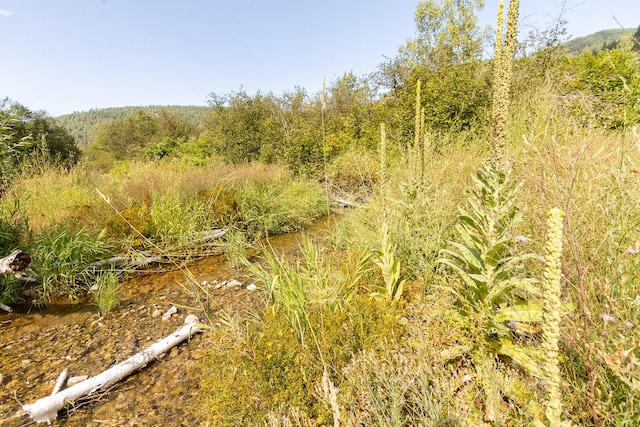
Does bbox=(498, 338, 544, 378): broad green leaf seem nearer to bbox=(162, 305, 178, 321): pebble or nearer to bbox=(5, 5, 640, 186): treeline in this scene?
bbox=(5, 5, 640, 186): treeline

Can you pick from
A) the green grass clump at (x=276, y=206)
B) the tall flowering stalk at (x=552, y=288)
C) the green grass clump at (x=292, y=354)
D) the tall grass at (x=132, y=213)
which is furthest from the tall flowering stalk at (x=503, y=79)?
the green grass clump at (x=276, y=206)

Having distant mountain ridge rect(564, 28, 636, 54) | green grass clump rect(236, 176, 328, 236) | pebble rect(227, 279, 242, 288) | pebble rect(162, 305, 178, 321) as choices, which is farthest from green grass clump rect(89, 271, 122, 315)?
distant mountain ridge rect(564, 28, 636, 54)

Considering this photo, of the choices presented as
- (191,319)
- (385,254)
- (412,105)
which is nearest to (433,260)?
(385,254)

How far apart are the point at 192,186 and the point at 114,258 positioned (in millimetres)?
2608

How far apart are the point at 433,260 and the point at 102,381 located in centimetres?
318

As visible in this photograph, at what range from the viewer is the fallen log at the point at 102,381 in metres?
2.21

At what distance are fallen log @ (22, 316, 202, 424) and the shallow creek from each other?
58mm

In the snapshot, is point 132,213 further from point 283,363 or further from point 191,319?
point 283,363

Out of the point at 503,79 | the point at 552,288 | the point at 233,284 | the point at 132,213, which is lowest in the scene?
the point at 233,284

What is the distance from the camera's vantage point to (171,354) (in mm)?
2900

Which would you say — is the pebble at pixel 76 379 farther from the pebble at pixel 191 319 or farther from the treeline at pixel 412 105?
the treeline at pixel 412 105

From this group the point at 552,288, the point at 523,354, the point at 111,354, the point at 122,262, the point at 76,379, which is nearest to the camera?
the point at 552,288

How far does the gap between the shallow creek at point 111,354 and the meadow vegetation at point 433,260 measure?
1.02 ft

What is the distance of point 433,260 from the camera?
2994mm
